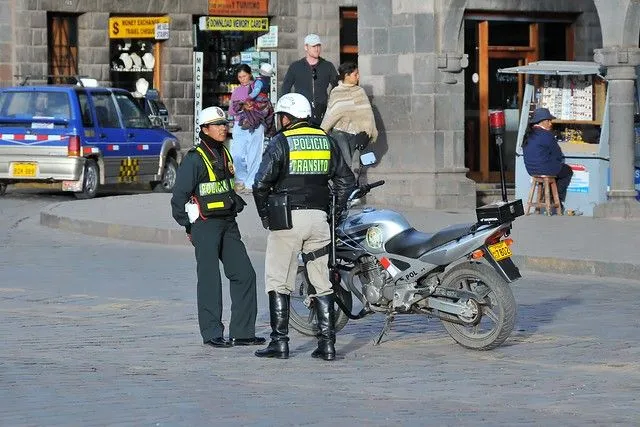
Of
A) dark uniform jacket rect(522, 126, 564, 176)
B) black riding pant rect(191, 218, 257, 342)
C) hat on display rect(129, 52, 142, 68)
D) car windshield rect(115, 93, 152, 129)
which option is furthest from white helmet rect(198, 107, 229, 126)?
hat on display rect(129, 52, 142, 68)

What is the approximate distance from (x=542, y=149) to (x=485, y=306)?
404 inches

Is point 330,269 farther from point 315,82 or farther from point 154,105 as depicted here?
point 154,105

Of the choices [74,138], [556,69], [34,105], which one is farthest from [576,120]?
[34,105]

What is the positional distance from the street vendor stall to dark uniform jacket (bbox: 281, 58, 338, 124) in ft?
7.34

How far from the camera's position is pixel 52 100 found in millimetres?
25734

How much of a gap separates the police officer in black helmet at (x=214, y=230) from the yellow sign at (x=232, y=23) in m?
23.6

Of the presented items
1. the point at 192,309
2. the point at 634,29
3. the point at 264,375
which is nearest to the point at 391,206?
the point at 634,29

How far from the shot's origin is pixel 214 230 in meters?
11.4

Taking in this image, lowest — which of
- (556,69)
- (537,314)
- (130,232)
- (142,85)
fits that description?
(537,314)

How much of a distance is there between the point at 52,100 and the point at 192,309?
13067 millimetres

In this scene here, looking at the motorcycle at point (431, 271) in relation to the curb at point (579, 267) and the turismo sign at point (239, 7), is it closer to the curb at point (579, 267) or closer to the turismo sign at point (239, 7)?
the curb at point (579, 267)

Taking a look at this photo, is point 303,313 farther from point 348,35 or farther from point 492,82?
point 348,35

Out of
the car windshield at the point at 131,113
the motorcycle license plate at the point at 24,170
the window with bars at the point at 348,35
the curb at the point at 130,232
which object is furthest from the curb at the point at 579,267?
the window with bars at the point at 348,35

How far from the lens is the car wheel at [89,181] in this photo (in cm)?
2541
